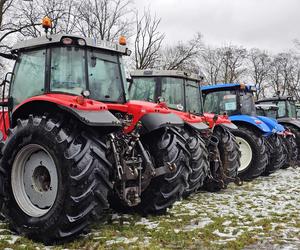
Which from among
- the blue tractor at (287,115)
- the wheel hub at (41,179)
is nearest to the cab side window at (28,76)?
the wheel hub at (41,179)

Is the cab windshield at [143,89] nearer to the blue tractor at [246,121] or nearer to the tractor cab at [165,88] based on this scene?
the tractor cab at [165,88]

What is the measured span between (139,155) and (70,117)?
1.08 m

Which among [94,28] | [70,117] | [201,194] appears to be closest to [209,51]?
[94,28]

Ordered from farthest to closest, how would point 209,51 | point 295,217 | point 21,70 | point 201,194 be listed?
point 209,51 < point 201,194 < point 295,217 < point 21,70

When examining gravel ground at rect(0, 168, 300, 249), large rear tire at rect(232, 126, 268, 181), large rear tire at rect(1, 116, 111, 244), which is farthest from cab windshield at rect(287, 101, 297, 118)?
large rear tire at rect(1, 116, 111, 244)

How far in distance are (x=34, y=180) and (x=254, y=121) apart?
7.17m

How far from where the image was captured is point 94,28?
28547mm

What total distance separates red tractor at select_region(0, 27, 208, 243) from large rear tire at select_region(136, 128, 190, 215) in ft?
0.04

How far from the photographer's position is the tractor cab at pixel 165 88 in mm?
8398

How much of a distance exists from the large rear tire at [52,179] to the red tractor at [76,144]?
10 mm

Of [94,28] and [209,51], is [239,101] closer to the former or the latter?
[94,28]

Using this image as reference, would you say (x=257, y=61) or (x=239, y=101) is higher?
(x=257, y=61)

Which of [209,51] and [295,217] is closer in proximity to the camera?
[295,217]

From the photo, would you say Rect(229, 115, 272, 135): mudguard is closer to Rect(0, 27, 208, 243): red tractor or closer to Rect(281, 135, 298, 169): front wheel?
Rect(281, 135, 298, 169): front wheel
